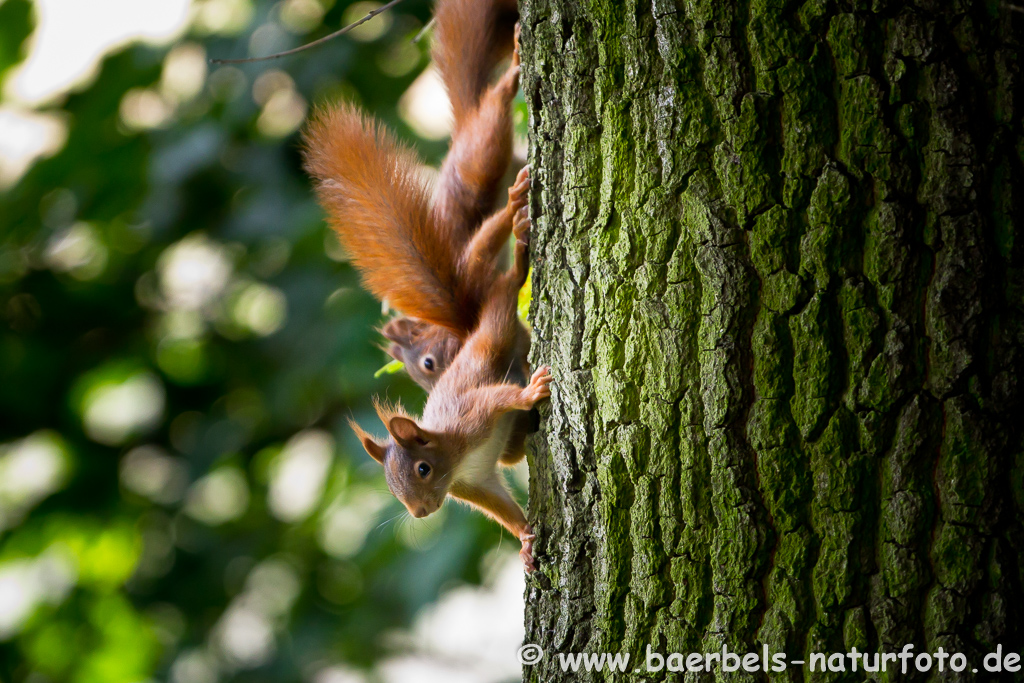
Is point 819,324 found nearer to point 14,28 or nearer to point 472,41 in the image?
point 472,41

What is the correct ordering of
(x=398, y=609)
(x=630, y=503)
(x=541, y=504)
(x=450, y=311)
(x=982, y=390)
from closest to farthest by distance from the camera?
(x=982, y=390), (x=630, y=503), (x=541, y=504), (x=450, y=311), (x=398, y=609)

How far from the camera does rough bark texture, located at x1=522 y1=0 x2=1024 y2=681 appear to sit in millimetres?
950

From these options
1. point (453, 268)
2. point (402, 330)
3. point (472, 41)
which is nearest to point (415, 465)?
point (453, 268)

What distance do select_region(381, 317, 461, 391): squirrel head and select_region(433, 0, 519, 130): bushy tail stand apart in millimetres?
495

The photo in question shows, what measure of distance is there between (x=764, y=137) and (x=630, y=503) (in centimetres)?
44

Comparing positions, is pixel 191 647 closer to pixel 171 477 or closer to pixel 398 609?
pixel 171 477

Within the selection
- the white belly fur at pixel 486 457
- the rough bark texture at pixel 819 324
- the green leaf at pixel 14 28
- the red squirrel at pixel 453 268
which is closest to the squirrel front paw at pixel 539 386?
the red squirrel at pixel 453 268

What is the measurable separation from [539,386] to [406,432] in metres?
0.44

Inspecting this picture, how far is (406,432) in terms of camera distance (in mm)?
1614

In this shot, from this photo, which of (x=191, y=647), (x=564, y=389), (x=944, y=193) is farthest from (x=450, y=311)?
(x=191, y=647)

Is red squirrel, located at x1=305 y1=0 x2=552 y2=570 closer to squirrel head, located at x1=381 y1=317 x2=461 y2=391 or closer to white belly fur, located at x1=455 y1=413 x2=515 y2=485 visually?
white belly fur, located at x1=455 y1=413 x2=515 y2=485

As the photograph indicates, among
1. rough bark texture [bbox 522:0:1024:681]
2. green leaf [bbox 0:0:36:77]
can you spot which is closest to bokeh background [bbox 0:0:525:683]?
green leaf [bbox 0:0:36:77]

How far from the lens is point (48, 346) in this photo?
140 inches
